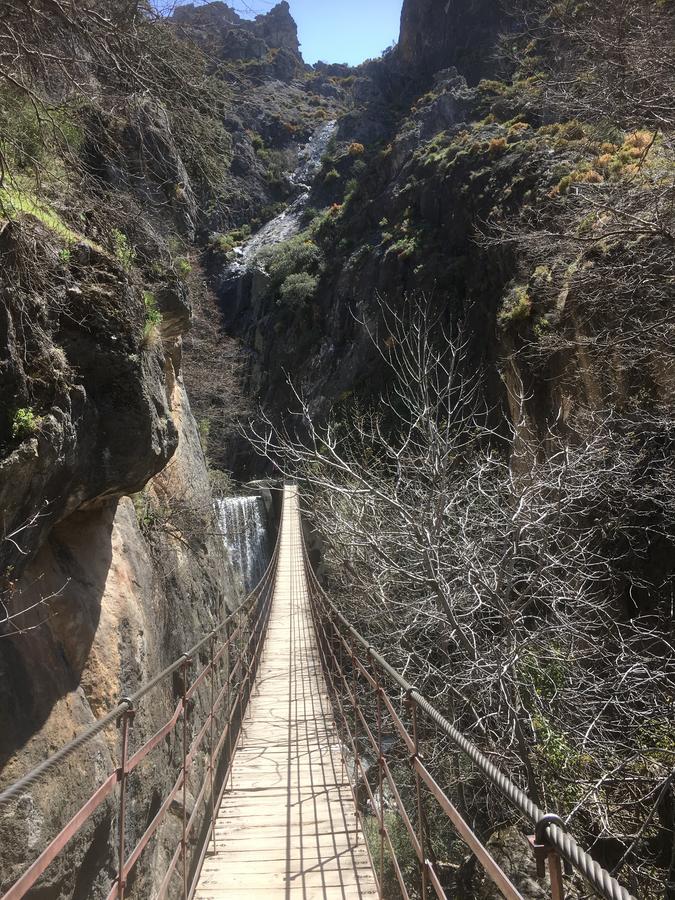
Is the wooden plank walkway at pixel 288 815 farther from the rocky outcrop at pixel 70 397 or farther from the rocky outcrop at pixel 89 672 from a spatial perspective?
the rocky outcrop at pixel 70 397

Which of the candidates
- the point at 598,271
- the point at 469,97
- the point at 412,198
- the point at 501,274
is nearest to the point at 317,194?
the point at 469,97

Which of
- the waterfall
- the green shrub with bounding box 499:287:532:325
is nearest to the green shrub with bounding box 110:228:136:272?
the green shrub with bounding box 499:287:532:325

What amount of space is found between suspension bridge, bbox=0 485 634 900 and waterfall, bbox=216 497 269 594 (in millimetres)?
8077

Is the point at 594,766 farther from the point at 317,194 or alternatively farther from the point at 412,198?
the point at 317,194

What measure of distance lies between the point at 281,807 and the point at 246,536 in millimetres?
14706

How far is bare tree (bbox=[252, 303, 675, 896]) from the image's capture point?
473 centimetres

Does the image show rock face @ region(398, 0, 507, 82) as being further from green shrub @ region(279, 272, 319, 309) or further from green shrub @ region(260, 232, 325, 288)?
green shrub @ region(279, 272, 319, 309)

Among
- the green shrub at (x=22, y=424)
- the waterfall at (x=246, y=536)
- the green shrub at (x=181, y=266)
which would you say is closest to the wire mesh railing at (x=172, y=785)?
the green shrub at (x=22, y=424)

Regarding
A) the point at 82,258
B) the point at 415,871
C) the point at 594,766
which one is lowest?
the point at 415,871

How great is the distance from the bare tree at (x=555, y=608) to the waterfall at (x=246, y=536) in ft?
21.0

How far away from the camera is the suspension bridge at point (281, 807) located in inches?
49.0

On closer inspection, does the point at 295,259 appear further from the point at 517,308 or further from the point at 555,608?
the point at 555,608

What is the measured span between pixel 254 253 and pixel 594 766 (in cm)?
3979

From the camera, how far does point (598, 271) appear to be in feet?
24.6
